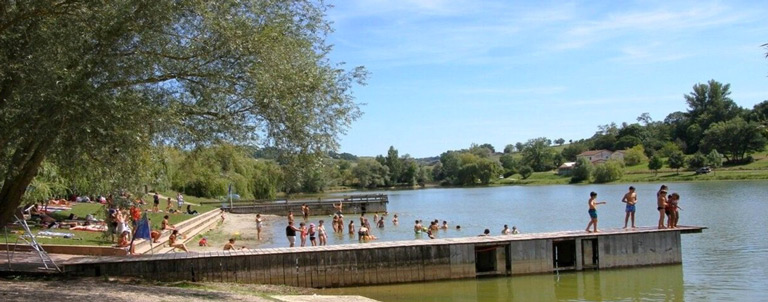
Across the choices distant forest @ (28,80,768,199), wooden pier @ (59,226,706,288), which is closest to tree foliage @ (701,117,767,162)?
distant forest @ (28,80,768,199)

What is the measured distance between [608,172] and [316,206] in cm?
7121

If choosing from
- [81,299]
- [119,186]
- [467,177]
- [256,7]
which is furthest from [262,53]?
[467,177]

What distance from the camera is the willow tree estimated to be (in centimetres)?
1079

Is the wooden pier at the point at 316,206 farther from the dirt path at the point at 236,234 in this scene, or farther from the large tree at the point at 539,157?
the large tree at the point at 539,157

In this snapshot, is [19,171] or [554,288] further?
[554,288]

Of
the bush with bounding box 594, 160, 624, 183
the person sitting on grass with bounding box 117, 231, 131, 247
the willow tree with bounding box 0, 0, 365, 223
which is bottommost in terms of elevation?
the person sitting on grass with bounding box 117, 231, 131, 247

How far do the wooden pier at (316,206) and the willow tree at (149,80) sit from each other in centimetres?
4285

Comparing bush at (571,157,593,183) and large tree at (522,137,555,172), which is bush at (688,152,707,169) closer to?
bush at (571,157,593,183)

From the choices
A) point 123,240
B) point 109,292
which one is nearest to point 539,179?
point 123,240

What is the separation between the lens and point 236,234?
116 ft

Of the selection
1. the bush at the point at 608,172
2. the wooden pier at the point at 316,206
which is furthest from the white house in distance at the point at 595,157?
the wooden pier at the point at 316,206

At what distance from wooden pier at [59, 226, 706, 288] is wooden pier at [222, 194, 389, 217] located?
122ft

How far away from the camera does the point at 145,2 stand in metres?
11.0

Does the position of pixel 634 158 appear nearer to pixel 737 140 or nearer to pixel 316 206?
pixel 737 140
